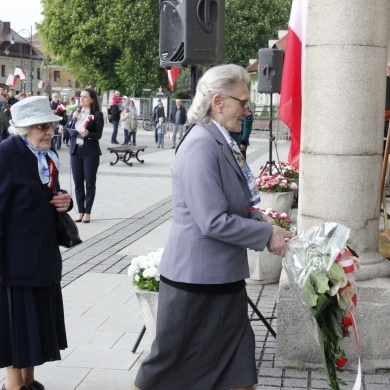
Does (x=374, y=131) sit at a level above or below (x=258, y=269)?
above

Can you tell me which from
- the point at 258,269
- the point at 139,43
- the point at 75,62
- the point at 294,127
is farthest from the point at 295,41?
the point at 75,62

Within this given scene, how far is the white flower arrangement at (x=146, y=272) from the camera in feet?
18.2

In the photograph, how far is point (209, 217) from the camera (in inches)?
147

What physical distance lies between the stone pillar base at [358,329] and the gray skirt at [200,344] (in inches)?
53.5

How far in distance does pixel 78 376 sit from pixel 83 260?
389cm

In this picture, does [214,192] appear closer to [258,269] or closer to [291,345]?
[291,345]

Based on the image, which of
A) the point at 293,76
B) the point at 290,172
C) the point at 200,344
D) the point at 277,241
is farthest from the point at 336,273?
the point at 290,172

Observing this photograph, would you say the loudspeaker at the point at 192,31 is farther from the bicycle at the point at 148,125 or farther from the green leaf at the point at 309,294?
the bicycle at the point at 148,125

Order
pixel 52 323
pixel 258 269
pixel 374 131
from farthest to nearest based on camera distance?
pixel 258 269 < pixel 374 131 < pixel 52 323

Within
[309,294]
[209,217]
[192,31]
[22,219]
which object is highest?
[192,31]

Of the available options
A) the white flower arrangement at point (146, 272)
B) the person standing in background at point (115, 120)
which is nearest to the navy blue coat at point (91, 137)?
the white flower arrangement at point (146, 272)

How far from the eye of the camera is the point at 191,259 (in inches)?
153

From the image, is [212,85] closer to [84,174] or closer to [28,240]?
[28,240]

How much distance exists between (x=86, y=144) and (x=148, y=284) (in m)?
6.49
